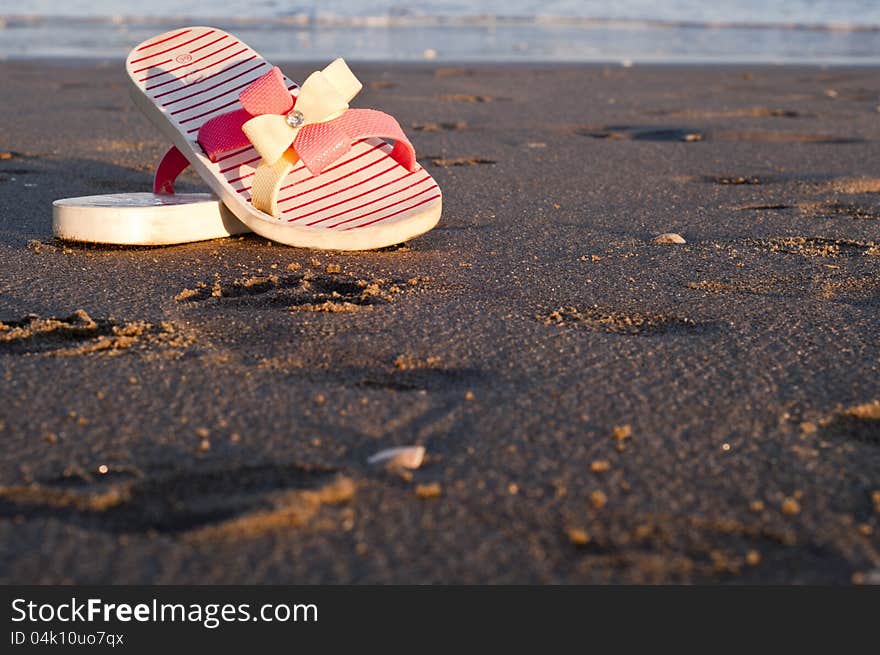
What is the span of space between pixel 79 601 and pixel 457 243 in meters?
1.73

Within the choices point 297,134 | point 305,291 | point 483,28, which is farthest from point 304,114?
point 483,28

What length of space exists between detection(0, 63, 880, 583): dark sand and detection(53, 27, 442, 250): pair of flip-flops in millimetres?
75

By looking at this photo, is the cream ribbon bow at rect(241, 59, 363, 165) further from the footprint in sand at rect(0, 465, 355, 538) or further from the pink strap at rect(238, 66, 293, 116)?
the footprint in sand at rect(0, 465, 355, 538)

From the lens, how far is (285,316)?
6.89 feet

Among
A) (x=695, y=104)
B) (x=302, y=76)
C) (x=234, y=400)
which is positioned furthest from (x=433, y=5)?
(x=234, y=400)

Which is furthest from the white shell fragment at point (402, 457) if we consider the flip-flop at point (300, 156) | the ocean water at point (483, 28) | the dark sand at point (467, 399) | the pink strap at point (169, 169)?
the ocean water at point (483, 28)

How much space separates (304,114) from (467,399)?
1228mm

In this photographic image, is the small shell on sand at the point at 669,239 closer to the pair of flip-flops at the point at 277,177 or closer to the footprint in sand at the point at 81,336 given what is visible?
the pair of flip-flops at the point at 277,177

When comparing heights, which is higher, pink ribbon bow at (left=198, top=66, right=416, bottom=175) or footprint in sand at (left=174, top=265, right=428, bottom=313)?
pink ribbon bow at (left=198, top=66, right=416, bottom=175)

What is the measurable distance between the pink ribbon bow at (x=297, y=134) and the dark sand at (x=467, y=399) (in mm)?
247

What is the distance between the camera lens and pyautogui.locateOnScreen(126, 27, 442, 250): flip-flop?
2.60 m

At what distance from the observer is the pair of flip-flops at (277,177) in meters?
2.61

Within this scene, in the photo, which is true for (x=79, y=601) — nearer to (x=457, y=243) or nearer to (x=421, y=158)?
(x=457, y=243)

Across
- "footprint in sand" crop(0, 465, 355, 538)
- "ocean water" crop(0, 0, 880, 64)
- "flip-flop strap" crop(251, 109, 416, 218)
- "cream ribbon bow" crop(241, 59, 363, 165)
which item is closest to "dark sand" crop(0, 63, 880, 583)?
"footprint in sand" crop(0, 465, 355, 538)
